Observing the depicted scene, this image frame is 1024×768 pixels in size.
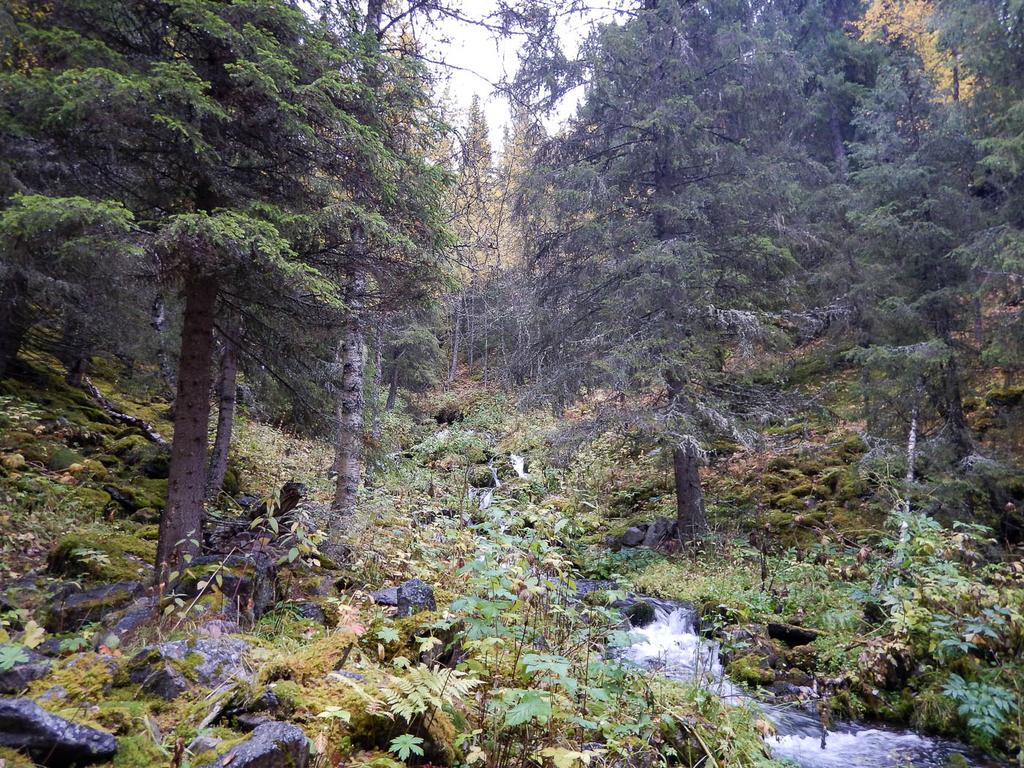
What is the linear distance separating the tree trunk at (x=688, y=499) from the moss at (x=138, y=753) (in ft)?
31.8

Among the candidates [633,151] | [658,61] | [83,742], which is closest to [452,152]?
[633,151]

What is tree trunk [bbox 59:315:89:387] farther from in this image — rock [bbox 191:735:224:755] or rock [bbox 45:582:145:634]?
rock [bbox 191:735:224:755]

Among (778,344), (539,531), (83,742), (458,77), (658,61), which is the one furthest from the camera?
(658,61)

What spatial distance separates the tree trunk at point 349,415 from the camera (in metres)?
7.24

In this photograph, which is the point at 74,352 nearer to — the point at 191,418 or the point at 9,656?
the point at 191,418

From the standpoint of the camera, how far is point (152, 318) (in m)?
10.7

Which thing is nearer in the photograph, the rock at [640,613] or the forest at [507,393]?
the forest at [507,393]

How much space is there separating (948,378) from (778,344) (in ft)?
8.68

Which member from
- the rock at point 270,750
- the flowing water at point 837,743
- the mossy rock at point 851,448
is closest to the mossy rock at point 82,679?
the rock at point 270,750

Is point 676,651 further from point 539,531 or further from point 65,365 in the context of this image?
point 65,365

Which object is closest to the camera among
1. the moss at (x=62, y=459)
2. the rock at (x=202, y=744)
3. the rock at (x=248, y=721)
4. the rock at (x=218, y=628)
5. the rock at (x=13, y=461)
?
the rock at (x=202, y=744)

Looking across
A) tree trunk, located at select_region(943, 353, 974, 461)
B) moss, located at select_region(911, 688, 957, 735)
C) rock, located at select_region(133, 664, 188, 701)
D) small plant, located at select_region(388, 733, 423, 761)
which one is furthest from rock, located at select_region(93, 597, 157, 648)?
tree trunk, located at select_region(943, 353, 974, 461)

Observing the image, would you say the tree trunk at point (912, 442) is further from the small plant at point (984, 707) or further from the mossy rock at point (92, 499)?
the mossy rock at point (92, 499)

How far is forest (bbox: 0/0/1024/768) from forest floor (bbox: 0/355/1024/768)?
1.6 inches
